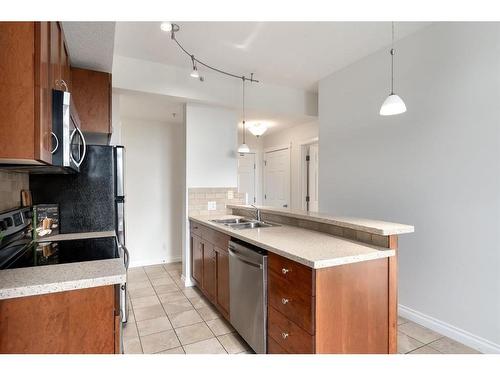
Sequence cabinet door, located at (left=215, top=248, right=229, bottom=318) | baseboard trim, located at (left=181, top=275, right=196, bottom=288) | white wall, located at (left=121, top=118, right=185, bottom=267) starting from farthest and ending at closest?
white wall, located at (left=121, top=118, right=185, bottom=267) < baseboard trim, located at (left=181, top=275, right=196, bottom=288) < cabinet door, located at (left=215, top=248, right=229, bottom=318)

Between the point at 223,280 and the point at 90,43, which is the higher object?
the point at 90,43

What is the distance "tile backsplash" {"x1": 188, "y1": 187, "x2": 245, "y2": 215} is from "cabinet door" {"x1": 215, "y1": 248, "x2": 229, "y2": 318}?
1.02 meters

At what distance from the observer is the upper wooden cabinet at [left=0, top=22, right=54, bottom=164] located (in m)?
0.88

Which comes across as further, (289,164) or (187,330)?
(289,164)

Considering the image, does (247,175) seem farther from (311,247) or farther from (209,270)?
(311,247)

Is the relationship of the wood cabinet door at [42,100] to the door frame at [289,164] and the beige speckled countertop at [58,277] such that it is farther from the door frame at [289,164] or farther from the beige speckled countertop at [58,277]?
the door frame at [289,164]

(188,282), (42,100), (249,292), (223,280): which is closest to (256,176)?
(188,282)

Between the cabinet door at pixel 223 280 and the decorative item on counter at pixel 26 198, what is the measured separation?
1.55 meters

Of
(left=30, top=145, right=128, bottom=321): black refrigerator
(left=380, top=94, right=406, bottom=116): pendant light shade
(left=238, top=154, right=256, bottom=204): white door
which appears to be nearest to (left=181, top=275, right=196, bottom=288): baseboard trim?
(left=30, top=145, right=128, bottom=321): black refrigerator

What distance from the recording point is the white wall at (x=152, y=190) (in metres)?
4.17

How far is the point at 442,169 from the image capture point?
228 centimetres

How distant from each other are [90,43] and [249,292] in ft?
6.82

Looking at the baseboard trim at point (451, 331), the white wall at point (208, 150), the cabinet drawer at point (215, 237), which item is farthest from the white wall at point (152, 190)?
the baseboard trim at point (451, 331)

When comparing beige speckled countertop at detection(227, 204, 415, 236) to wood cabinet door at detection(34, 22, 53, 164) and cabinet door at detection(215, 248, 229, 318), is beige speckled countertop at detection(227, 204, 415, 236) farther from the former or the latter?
wood cabinet door at detection(34, 22, 53, 164)
